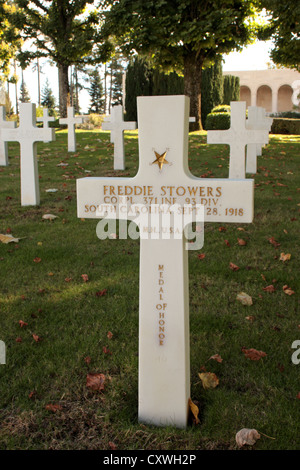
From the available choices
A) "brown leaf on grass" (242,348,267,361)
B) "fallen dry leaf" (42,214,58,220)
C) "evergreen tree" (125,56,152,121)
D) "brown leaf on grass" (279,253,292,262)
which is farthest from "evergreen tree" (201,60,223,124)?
"brown leaf on grass" (242,348,267,361)

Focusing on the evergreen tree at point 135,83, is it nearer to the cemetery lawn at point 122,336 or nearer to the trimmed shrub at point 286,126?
the trimmed shrub at point 286,126

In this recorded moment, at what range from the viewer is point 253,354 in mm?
2881

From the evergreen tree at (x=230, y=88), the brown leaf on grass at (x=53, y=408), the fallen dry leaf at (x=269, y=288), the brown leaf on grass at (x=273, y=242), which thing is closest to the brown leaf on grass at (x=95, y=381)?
the brown leaf on grass at (x=53, y=408)

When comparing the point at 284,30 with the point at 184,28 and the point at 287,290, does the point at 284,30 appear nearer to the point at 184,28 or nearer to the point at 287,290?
the point at 184,28

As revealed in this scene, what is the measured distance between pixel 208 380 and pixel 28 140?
5280 mm

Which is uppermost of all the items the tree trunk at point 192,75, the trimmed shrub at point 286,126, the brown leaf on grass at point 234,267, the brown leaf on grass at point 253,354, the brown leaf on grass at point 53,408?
the tree trunk at point 192,75

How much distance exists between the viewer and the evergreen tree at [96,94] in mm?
66250

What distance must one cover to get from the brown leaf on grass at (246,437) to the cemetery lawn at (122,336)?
37 mm

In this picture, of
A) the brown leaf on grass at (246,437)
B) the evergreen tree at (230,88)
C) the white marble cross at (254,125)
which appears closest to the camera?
the brown leaf on grass at (246,437)

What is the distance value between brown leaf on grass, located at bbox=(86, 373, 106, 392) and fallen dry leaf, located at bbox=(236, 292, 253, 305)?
1428 mm

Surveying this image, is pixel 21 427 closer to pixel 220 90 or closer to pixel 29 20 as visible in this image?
pixel 29 20

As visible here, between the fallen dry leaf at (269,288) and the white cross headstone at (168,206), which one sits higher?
the white cross headstone at (168,206)

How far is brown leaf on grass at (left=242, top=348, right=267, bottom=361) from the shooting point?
9.37ft
